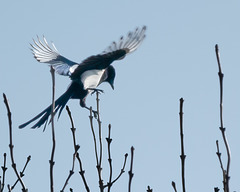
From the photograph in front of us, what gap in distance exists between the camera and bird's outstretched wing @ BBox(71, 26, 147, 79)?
16.3 ft

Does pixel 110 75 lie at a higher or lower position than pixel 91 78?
higher

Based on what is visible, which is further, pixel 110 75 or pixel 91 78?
pixel 110 75

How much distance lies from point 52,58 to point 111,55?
0.93 metres

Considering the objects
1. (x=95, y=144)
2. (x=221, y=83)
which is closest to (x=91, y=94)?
(x=95, y=144)

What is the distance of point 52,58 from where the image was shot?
19.0ft

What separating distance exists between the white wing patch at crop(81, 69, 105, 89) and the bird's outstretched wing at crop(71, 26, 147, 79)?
4 cm

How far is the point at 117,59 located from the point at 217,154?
2.35 m

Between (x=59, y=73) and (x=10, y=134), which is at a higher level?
(x=59, y=73)

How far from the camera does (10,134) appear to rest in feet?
8.64

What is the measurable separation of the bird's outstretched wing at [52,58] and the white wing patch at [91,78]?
1.32 feet

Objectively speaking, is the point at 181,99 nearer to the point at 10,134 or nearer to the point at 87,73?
the point at 10,134

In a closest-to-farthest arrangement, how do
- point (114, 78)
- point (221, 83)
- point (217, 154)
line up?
point (221, 83), point (217, 154), point (114, 78)

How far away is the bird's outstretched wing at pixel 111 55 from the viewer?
4.96 metres

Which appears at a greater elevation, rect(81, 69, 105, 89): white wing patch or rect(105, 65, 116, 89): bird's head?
rect(105, 65, 116, 89): bird's head
